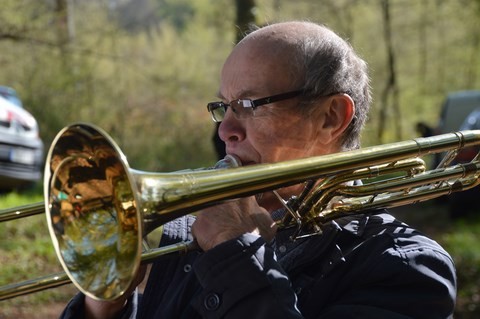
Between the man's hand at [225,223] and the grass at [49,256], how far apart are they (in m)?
3.98

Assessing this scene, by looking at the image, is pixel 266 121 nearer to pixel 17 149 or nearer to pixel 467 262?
pixel 467 262

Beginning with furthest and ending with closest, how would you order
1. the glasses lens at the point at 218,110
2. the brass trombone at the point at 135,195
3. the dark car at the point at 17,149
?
the dark car at the point at 17,149 → the glasses lens at the point at 218,110 → the brass trombone at the point at 135,195

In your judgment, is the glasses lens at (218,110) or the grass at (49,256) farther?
the grass at (49,256)

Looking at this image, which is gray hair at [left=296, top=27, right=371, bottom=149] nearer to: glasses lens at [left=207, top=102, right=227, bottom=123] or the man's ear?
the man's ear

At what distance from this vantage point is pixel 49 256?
280 inches

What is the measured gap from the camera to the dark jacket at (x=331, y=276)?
67.0 inches

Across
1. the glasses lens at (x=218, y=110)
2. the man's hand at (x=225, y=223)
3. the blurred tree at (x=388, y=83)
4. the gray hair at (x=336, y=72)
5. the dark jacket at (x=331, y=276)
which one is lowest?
the blurred tree at (x=388, y=83)

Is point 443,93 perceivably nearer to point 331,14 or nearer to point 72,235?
point 331,14

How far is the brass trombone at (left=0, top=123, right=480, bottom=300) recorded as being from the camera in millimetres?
1683

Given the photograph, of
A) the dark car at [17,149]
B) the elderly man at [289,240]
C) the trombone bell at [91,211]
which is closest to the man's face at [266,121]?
the elderly man at [289,240]

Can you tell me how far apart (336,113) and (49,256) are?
553cm

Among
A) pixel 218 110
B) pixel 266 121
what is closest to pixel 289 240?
pixel 266 121

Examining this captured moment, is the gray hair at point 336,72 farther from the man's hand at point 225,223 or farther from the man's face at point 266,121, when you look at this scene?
the man's hand at point 225,223

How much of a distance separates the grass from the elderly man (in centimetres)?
367
